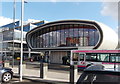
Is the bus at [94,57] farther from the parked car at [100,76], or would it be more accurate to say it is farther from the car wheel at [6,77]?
the parked car at [100,76]

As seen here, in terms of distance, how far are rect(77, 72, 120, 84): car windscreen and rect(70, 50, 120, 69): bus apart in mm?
14102

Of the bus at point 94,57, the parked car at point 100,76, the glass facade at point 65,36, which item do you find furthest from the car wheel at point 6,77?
the glass facade at point 65,36

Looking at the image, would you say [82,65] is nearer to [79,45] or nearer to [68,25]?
[79,45]

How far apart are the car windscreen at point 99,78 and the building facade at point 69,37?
23875 mm

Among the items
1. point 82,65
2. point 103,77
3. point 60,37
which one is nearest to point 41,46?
point 60,37

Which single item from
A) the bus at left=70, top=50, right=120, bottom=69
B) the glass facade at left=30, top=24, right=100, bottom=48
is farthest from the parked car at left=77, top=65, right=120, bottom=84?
the glass facade at left=30, top=24, right=100, bottom=48

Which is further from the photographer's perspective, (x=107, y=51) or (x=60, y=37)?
(x=60, y=37)

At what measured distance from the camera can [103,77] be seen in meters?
3.31

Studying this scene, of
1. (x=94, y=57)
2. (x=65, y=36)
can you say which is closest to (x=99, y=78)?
(x=94, y=57)

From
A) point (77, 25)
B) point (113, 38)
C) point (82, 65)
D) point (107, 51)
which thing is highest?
point (77, 25)

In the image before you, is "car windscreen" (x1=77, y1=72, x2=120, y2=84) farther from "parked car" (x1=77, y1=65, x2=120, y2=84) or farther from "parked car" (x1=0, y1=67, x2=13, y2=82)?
"parked car" (x1=0, y1=67, x2=13, y2=82)

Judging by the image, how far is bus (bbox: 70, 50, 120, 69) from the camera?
17.0m

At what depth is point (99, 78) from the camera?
3355 mm

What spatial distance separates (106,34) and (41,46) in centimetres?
1574
